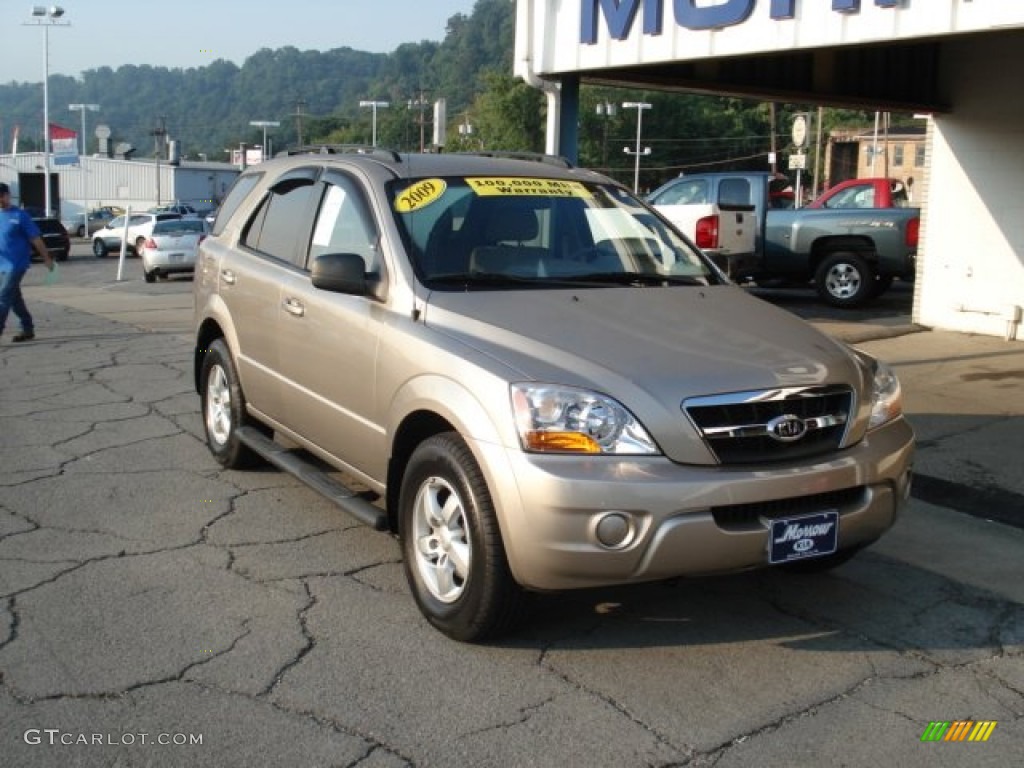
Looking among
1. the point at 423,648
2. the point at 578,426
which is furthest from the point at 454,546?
the point at 578,426

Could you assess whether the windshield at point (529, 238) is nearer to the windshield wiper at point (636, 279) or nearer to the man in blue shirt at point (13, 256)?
the windshield wiper at point (636, 279)

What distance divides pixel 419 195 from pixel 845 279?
11.9 meters

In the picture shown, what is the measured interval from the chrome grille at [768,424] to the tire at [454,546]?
0.83 meters

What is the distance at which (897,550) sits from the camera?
18.0 ft

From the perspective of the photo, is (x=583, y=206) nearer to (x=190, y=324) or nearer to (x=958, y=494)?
(x=958, y=494)

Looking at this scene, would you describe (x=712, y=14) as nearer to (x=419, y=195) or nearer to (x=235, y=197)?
(x=235, y=197)

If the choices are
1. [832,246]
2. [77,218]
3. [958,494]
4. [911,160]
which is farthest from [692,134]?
[958,494]

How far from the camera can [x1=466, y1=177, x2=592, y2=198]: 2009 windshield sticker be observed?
5.23 meters

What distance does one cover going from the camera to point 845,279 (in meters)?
15.7

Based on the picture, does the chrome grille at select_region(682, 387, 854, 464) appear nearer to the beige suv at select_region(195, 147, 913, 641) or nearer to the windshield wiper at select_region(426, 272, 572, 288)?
the beige suv at select_region(195, 147, 913, 641)

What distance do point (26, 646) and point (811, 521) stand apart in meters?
Answer: 2.98

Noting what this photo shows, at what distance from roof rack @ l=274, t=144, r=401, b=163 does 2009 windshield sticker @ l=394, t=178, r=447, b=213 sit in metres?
0.29

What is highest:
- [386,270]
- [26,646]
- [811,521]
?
[386,270]

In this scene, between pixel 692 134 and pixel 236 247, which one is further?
pixel 692 134
